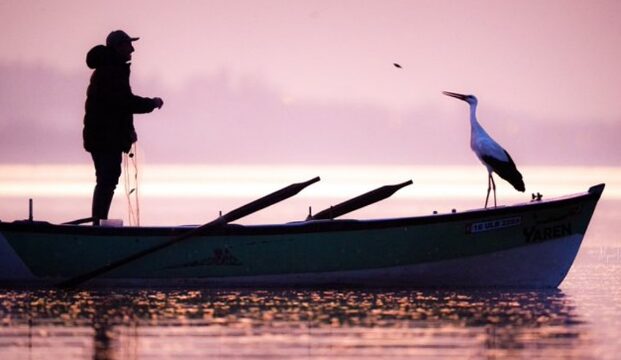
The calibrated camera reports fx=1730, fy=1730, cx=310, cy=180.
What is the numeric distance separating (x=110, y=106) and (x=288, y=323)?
6033 mm

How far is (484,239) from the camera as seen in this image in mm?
20578

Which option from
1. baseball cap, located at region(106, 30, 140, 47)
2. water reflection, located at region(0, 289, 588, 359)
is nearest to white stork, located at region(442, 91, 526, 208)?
water reflection, located at region(0, 289, 588, 359)

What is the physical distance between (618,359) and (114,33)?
995 cm

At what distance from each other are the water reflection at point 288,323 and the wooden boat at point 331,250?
483mm

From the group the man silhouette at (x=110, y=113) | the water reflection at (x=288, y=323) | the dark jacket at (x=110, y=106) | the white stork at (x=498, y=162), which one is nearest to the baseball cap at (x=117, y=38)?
the man silhouette at (x=110, y=113)

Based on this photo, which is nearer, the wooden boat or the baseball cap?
the wooden boat

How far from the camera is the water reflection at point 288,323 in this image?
45.3 feet

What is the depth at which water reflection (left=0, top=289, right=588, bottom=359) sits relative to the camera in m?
13.8

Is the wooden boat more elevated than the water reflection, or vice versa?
the wooden boat

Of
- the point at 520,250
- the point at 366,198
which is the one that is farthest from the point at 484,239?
the point at 366,198

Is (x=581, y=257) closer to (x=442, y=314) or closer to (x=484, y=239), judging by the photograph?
(x=484, y=239)

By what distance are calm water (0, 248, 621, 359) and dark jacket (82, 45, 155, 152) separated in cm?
185

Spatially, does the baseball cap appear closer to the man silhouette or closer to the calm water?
the man silhouette

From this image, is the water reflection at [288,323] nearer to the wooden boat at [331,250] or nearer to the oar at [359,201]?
the wooden boat at [331,250]
